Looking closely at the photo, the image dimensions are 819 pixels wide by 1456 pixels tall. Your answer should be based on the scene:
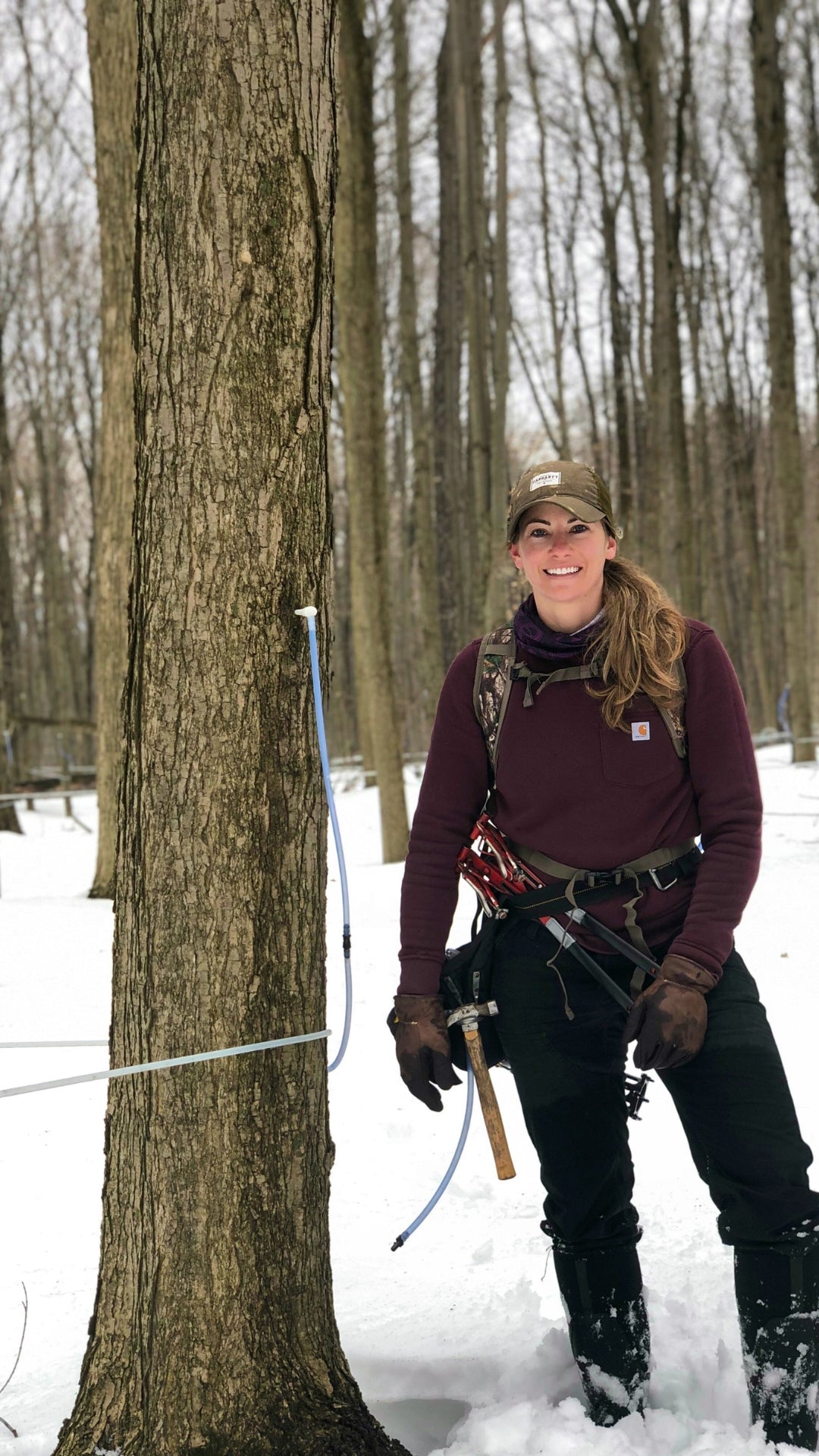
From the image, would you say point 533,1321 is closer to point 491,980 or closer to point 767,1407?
point 767,1407

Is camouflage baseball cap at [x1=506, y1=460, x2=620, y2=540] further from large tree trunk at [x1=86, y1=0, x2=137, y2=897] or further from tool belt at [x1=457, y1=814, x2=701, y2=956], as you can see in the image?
large tree trunk at [x1=86, y1=0, x2=137, y2=897]

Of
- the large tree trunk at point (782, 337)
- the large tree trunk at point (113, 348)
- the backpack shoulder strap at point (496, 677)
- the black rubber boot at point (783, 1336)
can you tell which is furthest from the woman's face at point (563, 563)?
the large tree trunk at point (782, 337)

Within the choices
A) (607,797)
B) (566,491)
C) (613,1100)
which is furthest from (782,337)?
(613,1100)

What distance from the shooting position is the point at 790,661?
555 inches

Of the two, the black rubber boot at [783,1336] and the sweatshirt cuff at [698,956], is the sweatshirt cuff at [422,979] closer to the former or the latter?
the sweatshirt cuff at [698,956]

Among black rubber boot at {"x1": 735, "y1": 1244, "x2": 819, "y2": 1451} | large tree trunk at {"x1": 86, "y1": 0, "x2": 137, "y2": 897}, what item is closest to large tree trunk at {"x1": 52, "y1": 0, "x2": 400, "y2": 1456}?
black rubber boot at {"x1": 735, "y1": 1244, "x2": 819, "y2": 1451}

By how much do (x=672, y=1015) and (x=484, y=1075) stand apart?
47cm

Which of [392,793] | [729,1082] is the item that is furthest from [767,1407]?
[392,793]

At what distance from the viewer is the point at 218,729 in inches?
90.2

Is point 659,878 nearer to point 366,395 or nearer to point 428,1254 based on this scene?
point 428,1254

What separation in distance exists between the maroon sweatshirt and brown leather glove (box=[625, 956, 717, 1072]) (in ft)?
0.12

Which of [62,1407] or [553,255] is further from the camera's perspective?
[553,255]

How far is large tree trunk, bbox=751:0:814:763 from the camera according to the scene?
12.9m

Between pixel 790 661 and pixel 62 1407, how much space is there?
1277cm
